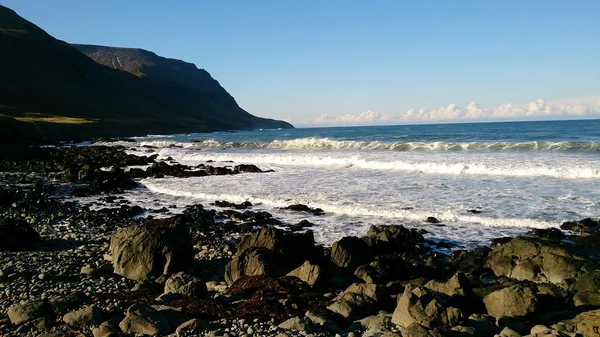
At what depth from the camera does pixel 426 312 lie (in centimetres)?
564

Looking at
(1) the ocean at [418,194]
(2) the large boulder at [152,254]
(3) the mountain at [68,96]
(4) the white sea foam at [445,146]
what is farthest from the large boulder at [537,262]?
(3) the mountain at [68,96]

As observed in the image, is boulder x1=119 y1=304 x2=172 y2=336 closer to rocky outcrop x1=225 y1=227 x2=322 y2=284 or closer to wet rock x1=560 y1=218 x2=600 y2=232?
rocky outcrop x1=225 y1=227 x2=322 y2=284

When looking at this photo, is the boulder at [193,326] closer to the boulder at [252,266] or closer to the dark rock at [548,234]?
the boulder at [252,266]

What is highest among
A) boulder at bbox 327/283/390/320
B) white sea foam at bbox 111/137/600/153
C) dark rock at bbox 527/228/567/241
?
white sea foam at bbox 111/137/600/153

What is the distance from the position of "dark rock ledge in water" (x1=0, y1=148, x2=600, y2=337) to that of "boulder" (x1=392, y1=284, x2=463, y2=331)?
0.01 metres

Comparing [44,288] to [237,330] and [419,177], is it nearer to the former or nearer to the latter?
[237,330]

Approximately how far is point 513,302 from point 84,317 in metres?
5.61

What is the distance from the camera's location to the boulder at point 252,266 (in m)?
8.01

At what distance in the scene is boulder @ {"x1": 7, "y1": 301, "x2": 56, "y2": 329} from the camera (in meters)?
5.91

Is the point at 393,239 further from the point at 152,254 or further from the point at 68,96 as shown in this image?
the point at 68,96

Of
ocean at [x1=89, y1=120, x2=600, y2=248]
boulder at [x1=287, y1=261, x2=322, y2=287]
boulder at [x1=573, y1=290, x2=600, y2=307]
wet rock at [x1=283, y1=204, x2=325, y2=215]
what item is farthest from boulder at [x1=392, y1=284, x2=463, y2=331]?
wet rock at [x1=283, y1=204, x2=325, y2=215]

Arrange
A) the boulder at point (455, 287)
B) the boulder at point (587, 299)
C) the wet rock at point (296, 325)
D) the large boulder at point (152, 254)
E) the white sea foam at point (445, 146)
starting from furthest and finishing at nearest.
Answer: 1. the white sea foam at point (445, 146)
2. the large boulder at point (152, 254)
3. the boulder at point (455, 287)
4. the boulder at point (587, 299)
5. the wet rock at point (296, 325)

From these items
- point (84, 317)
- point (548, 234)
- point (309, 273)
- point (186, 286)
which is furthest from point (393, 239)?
point (84, 317)

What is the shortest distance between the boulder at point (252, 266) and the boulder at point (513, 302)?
3559mm
